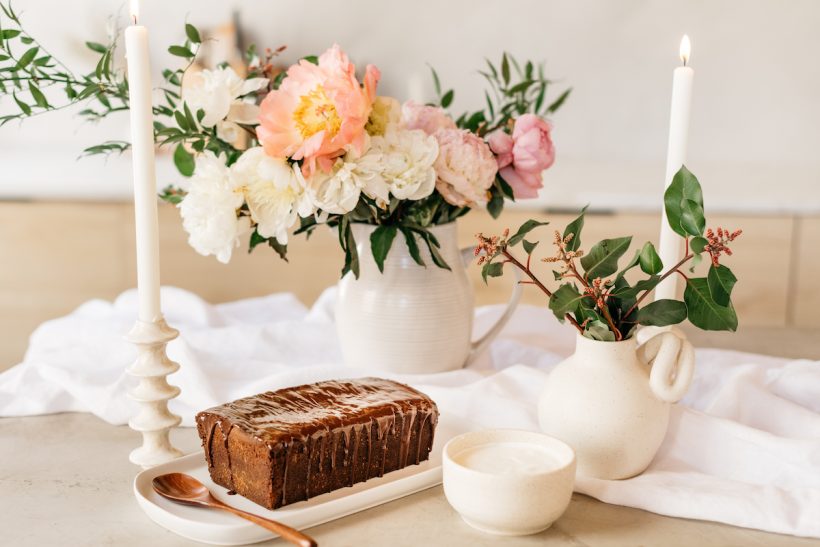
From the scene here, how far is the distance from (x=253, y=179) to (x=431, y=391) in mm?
314

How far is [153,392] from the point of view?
0.88 m

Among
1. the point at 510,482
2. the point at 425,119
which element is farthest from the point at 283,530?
the point at 425,119

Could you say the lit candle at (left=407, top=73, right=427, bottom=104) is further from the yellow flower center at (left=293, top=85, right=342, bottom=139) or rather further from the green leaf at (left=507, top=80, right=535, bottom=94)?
the yellow flower center at (left=293, top=85, right=342, bottom=139)

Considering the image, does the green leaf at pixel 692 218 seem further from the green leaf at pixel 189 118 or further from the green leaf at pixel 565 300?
the green leaf at pixel 189 118

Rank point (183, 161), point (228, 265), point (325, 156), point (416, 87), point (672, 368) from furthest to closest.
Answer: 1. point (416, 87)
2. point (228, 265)
3. point (183, 161)
4. point (325, 156)
5. point (672, 368)

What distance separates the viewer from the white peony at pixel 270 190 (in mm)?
921


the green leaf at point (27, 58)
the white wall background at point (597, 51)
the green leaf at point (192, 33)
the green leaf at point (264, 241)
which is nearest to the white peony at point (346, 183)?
the green leaf at point (264, 241)

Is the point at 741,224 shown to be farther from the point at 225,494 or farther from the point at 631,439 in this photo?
the point at 225,494

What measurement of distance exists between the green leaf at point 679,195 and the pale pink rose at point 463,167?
25cm

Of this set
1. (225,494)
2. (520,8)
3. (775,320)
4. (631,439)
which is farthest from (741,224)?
(225,494)

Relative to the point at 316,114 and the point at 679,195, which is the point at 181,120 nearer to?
the point at 316,114

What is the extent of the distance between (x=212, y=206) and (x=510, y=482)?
1.47 feet

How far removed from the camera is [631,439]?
0.82m

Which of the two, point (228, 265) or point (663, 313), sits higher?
point (663, 313)
